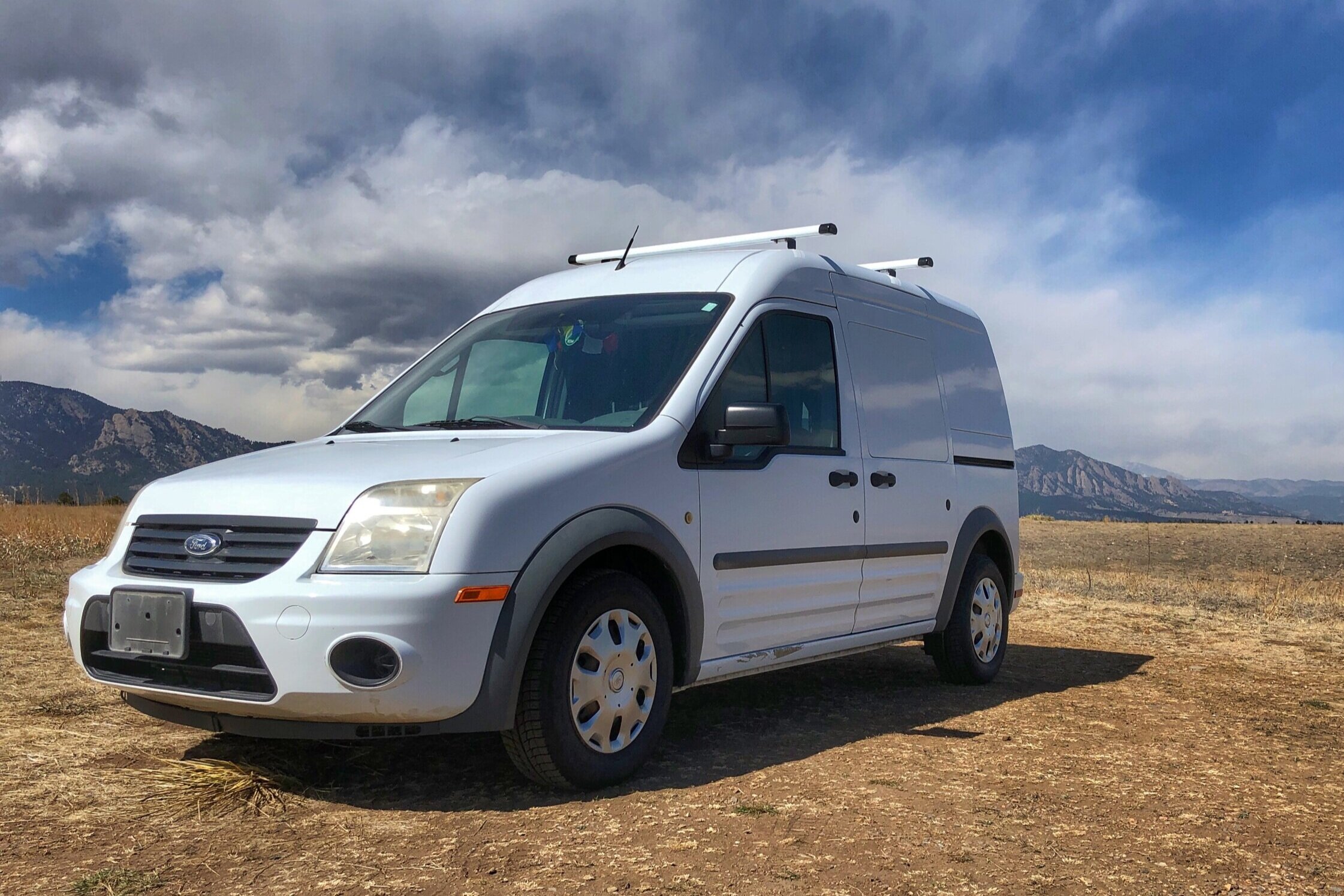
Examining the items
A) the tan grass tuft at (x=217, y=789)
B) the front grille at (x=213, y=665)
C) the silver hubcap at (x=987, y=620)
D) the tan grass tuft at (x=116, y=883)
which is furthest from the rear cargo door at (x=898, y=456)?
the tan grass tuft at (x=116, y=883)

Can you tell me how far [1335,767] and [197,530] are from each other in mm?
4695

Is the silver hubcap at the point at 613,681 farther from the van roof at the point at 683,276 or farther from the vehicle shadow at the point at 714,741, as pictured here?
the van roof at the point at 683,276

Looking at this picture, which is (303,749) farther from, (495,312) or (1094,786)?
(1094,786)

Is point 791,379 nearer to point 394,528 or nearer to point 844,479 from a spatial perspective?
point 844,479

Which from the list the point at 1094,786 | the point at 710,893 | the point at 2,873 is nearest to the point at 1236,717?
the point at 1094,786

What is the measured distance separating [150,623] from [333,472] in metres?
0.78

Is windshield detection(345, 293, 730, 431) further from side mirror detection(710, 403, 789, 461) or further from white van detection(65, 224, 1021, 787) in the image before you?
side mirror detection(710, 403, 789, 461)

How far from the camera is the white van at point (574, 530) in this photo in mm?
3533

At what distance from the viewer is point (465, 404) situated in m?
4.90

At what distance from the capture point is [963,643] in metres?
6.49

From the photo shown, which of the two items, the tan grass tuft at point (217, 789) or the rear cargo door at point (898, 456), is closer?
the tan grass tuft at point (217, 789)

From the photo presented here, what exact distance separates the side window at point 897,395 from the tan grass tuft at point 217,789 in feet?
10.4

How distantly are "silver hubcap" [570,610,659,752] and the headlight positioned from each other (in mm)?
706

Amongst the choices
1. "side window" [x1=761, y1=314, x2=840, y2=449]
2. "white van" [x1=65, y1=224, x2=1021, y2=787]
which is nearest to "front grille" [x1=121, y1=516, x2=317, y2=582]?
"white van" [x1=65, y1=224, x2=1021, y2=787]
